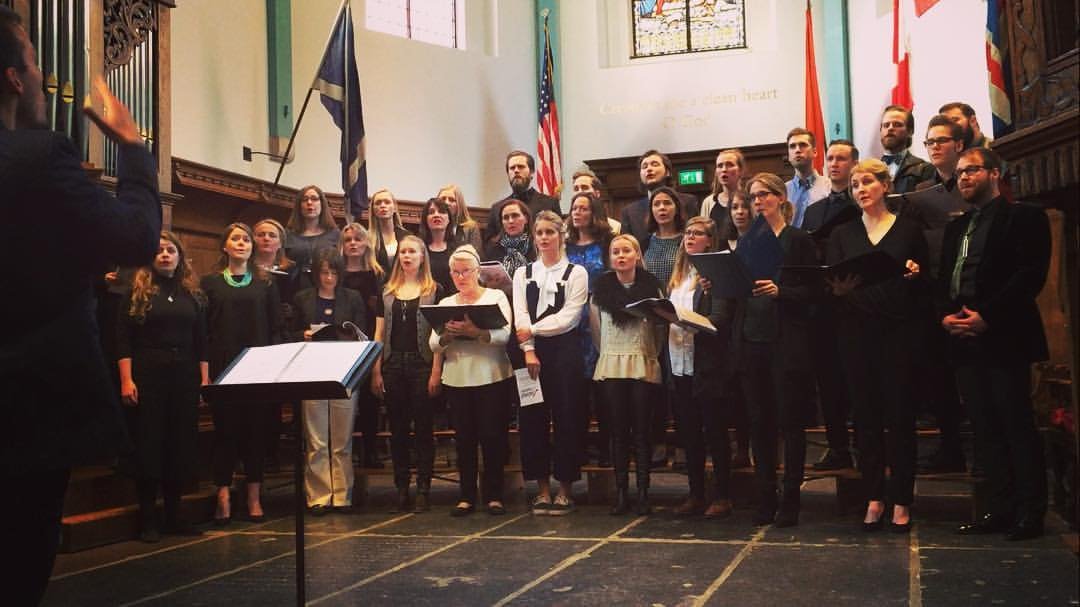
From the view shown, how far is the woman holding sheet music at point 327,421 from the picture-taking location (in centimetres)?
532

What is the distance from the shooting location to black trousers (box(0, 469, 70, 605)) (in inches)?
67.2

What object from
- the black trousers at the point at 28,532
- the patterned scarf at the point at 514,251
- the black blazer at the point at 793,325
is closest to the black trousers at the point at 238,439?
the patterned scarf at the point at 514,251

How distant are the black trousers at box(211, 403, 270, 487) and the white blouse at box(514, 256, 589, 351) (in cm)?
138

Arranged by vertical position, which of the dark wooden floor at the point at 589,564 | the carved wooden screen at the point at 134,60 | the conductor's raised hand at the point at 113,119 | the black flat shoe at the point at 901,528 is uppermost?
the carved wooden screen at the point at 134,60

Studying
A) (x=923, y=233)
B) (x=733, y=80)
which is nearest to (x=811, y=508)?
(x=923, y=233)

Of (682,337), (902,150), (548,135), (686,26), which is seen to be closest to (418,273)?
(682,337)

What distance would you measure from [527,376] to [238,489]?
5.65ft

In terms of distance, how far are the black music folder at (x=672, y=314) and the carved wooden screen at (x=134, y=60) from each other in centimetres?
330

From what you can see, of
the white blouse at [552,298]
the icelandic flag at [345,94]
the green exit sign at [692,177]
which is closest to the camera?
the white blouse at [552,298]

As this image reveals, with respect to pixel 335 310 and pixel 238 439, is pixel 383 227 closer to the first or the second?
pixel 335 310

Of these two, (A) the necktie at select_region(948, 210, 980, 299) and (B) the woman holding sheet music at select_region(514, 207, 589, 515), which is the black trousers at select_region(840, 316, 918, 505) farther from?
(B) the woman holding sheet music at select_region(514, 207, 589, 515)

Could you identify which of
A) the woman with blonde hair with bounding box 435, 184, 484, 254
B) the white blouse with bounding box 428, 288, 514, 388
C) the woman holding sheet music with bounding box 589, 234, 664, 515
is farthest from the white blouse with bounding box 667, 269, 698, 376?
the woman with blonde hair with bounding box 435, 184, 484, 254

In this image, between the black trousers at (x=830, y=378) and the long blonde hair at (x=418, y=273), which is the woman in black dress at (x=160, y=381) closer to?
the long blonde hair at (x=418, y=273)

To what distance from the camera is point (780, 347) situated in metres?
4.38
